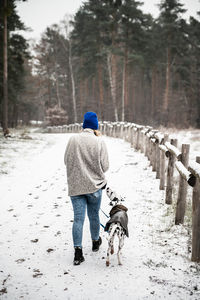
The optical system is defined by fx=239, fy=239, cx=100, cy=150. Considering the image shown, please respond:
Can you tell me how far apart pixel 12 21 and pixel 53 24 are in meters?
15.5

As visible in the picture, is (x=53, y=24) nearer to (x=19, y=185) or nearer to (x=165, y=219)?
(x=19, y=185)

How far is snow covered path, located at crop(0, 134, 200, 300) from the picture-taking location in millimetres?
2885

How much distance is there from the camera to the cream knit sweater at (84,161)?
131 inches

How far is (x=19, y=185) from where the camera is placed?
23.5 feet

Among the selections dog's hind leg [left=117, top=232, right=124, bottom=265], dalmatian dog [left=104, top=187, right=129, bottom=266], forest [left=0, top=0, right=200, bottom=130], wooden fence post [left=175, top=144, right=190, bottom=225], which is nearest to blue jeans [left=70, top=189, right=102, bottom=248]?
dalmatian dog [left=104, top=187, right=129, bottom=266]

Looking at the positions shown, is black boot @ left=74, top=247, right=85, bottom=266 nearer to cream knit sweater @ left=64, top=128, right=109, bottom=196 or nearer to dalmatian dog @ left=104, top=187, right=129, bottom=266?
dalmatian dog @ left=104, top=187, right=129, bottom=266

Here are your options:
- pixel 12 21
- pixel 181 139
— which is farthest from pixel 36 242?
pixel 12 21

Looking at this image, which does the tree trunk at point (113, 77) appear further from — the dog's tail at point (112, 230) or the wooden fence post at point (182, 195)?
the dog's tail at point (112, 230)

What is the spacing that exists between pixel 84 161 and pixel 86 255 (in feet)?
4.86

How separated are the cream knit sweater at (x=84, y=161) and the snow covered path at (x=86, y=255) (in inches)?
43.3

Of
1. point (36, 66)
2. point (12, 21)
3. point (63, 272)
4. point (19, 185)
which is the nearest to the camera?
point (63, 272)

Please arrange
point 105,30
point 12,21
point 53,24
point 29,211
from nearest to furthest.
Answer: point 29,211 → point 12,21 → point 105,30 → point 53,24

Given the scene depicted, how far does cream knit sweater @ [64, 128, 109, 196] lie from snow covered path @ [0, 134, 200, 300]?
3.61ft

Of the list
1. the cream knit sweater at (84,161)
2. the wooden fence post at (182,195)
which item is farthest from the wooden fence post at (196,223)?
the cream knit sweater at (84,161)
